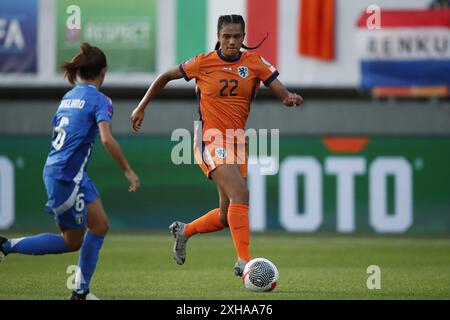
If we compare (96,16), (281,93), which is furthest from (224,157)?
→ (96,16)

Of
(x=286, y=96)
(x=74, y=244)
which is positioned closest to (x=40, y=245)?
(x=74, y=244)

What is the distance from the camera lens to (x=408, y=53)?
61.1ft

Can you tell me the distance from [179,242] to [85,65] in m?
2.48

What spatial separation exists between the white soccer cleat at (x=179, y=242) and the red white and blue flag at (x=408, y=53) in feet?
31.0

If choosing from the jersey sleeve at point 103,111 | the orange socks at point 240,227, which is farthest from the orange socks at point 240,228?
the jersey sleeve at point 103,111

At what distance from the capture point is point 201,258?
1249 cm

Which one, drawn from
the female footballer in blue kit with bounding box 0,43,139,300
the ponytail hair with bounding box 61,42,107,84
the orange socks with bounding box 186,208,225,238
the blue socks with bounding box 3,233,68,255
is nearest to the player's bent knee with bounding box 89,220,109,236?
the female footballer in blue kit with bounding box 0,43,139,300

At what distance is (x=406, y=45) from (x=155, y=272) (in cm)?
938

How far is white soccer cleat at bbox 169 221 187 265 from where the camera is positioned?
9.81 m

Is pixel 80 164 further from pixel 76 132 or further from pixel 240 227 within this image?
pixel 240 227

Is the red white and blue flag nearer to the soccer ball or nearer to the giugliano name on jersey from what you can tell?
the soccer ball

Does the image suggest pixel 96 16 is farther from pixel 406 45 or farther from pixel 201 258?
pixel 201 258

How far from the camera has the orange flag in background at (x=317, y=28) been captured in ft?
62.2

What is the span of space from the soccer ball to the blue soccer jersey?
155 cm
